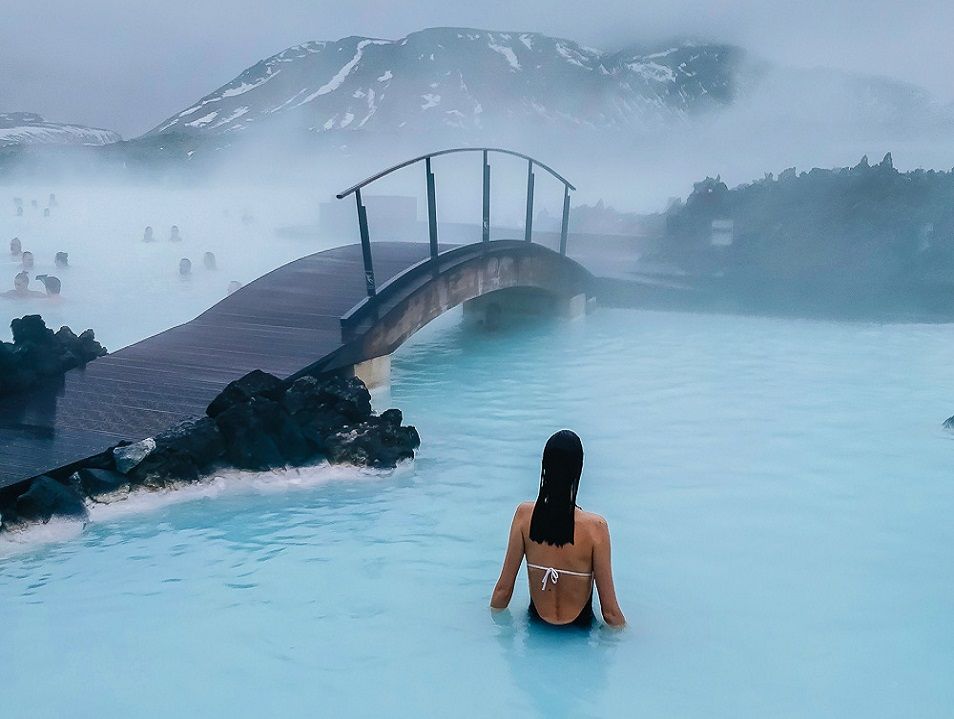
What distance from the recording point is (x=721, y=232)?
61.4 ft

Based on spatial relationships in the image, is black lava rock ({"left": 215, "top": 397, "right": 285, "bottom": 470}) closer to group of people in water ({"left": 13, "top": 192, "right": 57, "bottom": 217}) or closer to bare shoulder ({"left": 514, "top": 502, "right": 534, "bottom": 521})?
bare shoulder ({"left": 514, "top": 502, "right": 534, "bottom": 521})

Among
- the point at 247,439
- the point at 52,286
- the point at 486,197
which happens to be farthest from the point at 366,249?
the point at 52,286

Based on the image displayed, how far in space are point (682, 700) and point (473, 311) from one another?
8483mm

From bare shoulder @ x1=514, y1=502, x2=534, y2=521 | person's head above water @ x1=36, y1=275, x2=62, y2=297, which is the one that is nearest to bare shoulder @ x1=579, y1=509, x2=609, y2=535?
bare shoulder @ x1=514, y1=502, x2=534, y2=521

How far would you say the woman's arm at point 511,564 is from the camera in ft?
10.3

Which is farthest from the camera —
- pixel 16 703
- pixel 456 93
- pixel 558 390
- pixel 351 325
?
pixel 456 93

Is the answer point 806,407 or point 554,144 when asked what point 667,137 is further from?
point 806,407

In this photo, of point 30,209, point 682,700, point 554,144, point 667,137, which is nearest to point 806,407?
point 682,700

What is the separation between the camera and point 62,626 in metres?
3.55

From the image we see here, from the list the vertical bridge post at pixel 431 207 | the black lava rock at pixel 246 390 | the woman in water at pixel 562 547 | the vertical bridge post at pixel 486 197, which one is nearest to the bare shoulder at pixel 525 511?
the woman in water at pixel 562 547

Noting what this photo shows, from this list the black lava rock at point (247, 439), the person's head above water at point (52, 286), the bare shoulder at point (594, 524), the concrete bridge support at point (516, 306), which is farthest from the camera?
the person's head above water at point (52, 286)

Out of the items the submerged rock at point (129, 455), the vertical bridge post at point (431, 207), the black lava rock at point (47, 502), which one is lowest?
the black lava rock at point (47, 502)

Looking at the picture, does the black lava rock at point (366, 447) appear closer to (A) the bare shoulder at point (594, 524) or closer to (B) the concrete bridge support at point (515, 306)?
(A) the bare shoulder at point (594, 524)

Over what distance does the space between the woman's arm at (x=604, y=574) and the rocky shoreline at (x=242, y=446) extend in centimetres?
237
